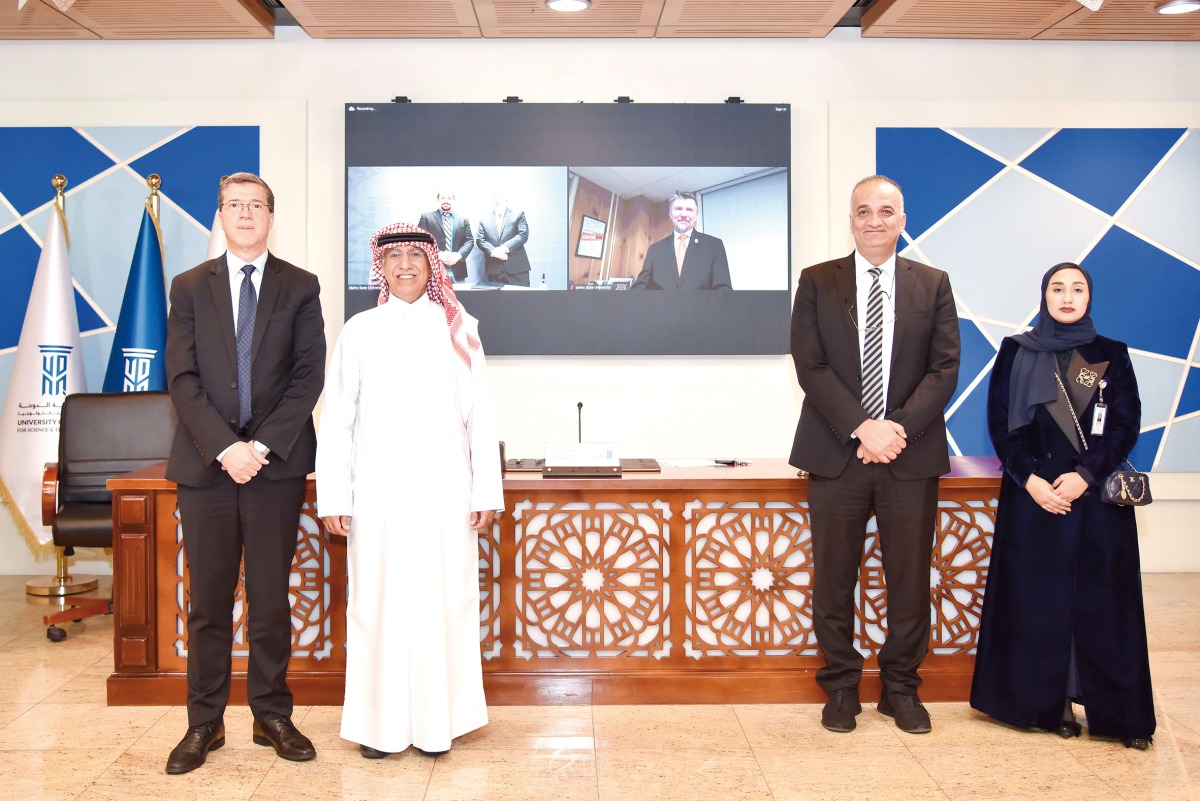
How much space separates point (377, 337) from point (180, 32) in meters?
3.62

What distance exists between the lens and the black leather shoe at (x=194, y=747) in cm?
309

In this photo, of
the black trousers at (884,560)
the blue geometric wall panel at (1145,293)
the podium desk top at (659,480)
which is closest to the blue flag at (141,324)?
the podium desk top at (659,480)

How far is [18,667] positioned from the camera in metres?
4.25

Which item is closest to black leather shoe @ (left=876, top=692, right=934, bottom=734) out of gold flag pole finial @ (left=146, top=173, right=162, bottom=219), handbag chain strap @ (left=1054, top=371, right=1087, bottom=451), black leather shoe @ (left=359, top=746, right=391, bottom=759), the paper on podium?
handbag chain strap @ (left=1054, top=371, right=1087, bottom=451)

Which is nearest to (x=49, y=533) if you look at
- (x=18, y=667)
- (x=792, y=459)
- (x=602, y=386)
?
(x=18, y=667)

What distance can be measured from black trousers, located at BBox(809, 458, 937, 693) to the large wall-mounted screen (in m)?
2.45

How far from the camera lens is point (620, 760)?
10.5 ft

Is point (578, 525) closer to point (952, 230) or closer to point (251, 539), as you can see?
point (251, 539)

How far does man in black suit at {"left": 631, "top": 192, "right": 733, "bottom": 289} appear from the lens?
584cm

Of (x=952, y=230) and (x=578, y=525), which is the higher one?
(x=952, y=230)

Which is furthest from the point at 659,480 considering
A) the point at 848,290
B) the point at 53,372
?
the point at 53,372

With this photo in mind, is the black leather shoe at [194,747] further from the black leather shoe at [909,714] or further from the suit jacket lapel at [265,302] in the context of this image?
the black leather shoe at [909,714]

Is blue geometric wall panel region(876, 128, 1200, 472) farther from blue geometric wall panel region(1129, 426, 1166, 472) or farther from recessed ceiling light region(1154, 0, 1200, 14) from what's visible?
recessed ceiling light region(1154, 0, 1200, 14)

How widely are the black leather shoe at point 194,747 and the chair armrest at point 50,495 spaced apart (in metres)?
2.20
